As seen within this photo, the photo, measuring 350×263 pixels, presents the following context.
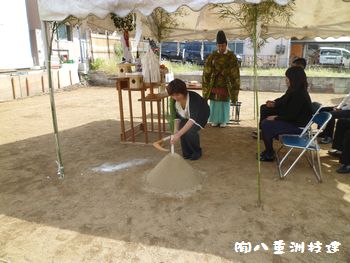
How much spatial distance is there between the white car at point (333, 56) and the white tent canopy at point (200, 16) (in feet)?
39.4

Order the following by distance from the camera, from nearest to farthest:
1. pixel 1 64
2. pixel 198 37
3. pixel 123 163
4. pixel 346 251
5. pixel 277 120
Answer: pixel 346 251 < pixel 277 120 < pixel 123 163 < pixel 198 37 < pixel 1 64

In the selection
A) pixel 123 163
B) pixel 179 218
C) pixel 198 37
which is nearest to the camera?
pixel 179 218

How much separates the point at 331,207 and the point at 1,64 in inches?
421

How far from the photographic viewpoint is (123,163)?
13.6 feet

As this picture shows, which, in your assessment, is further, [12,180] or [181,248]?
[12,180]

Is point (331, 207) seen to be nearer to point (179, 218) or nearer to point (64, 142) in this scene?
point (179, 218)

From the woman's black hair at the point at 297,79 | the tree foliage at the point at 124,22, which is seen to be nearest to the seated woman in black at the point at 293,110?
the woman's black hair at the point at 297,79

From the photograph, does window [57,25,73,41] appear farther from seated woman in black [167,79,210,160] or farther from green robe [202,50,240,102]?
seated woman in black [167,79,210,160]

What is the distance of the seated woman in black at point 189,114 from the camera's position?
146 inches

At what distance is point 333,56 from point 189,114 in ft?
54.5

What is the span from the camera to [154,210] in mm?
2881

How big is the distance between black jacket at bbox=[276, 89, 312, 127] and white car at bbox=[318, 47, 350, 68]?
1549 centimetres

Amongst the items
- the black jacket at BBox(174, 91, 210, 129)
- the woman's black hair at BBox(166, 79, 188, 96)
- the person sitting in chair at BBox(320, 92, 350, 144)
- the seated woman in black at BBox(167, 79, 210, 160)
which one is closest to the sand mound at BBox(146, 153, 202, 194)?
the seated woman in black at BBox(167, 79, 210, 160)

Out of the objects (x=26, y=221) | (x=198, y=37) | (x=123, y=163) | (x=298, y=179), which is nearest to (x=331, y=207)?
(x=298, y=179)
